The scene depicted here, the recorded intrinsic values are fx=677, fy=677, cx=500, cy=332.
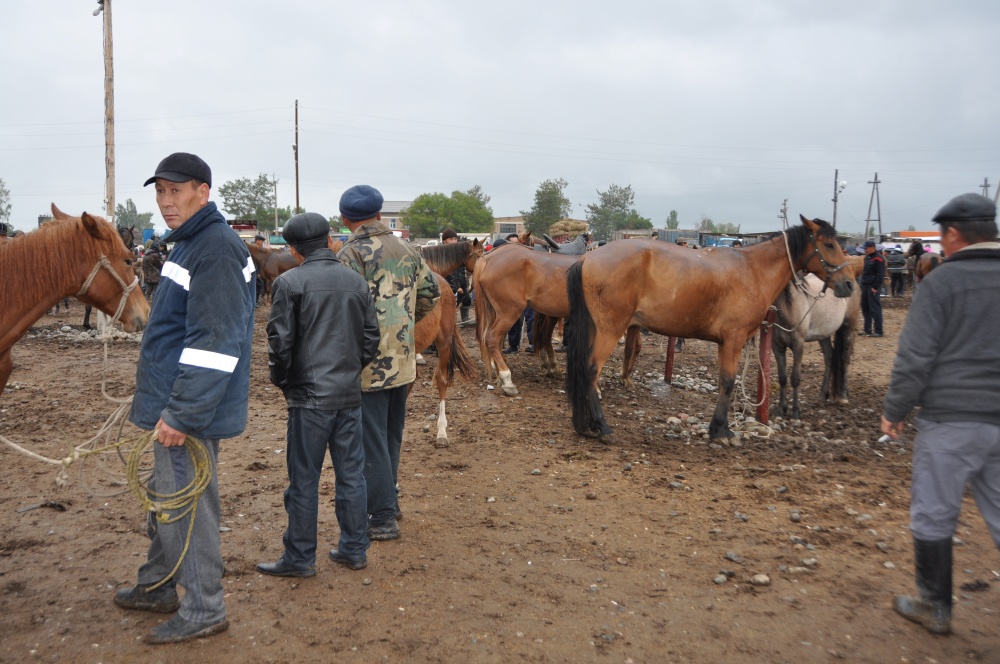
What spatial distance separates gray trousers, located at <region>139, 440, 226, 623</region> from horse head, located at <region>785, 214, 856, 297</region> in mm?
6239

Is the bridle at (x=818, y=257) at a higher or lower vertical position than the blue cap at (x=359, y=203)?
lower

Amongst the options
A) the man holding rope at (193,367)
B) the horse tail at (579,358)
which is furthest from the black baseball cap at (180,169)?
the horse tail at (579,358)

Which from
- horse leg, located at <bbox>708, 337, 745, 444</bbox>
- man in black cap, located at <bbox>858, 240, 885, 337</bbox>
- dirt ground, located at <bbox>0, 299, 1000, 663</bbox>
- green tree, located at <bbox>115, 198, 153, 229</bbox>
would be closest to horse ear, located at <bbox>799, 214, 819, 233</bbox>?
horse leg, located at <bbox>708, 337, 745, 444</bbox>

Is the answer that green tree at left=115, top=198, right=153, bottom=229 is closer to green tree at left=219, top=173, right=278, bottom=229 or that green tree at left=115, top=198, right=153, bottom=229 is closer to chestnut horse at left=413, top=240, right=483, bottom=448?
Result: green tree at left=219, top=173, right=278, bottom=229

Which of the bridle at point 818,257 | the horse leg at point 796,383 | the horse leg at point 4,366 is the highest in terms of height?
the bridle at point 818,257

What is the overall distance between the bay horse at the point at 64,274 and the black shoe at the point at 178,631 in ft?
5.38

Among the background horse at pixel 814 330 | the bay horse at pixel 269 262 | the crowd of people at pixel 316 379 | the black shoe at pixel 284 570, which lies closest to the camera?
the crowd of people at pixel 316 379

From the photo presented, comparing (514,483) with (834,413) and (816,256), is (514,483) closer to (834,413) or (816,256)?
(816,256)

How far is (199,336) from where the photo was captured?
288 centimetres

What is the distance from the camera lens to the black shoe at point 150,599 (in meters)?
3.40

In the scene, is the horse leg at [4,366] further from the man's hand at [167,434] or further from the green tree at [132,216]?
the green tree at [132,216]

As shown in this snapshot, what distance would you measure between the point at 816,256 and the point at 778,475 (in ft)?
8.65

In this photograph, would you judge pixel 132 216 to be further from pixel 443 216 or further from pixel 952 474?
pixel 952 474

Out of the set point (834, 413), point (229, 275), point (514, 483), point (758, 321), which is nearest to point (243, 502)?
point (514, 483)
